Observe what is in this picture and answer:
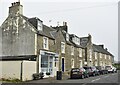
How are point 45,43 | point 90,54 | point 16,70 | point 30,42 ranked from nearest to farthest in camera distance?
point 16,70
point 30,42
point 45,43
point 90,54

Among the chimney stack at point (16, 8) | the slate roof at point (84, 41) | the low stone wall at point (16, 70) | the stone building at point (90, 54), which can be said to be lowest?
the low stone wall at point (16, 70)

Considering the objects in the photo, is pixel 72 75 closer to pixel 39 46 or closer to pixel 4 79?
pixel 39 46

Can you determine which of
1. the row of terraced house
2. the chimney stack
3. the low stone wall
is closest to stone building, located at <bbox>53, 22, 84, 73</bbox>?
the row of terraced house

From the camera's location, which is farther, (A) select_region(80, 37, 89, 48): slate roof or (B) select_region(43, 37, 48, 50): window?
(A) select_region(80, 37, 89, 48): slate roof

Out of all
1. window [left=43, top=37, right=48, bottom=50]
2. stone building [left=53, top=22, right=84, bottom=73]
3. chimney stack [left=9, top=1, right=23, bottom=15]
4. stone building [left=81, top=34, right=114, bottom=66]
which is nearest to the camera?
window [left=43, top=37, right=48, bottom=50]

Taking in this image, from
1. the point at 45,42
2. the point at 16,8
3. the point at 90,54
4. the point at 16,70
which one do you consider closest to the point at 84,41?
the point at 90,54

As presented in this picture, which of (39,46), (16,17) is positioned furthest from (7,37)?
(39,46)

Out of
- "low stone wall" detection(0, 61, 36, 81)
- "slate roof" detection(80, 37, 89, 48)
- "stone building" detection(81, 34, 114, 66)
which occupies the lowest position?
"low stone wall" detection(0, 61, 36, 81)

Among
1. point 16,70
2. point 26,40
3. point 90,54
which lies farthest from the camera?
point 90,54

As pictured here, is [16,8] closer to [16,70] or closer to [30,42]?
[30,42]

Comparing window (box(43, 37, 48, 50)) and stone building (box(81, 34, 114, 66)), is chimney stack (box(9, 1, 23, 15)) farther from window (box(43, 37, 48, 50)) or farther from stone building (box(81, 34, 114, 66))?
stone building (box(81, 34, 114, 66))

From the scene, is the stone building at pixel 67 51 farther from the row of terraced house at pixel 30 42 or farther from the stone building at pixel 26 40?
the stone building at pixel 26 40

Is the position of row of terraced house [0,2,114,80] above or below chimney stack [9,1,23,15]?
below

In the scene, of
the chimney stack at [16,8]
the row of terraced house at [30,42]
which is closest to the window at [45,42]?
the row of terraced house at [30,42]
